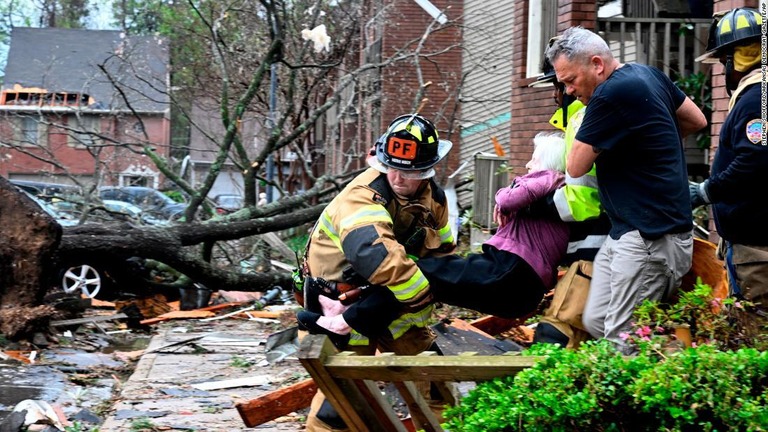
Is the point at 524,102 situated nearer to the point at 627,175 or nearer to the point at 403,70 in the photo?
the point at 627,175

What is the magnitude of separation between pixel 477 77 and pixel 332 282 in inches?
654

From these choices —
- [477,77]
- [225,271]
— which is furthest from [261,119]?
[225,271]

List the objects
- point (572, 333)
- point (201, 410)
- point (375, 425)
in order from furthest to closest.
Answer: point (201, 410)
point (572, 333)
point (375, 425)

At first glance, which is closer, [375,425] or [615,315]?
[375,425]

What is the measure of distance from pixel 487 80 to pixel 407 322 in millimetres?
15896

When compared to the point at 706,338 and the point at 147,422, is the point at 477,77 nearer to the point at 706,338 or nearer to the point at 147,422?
the point at 147,422

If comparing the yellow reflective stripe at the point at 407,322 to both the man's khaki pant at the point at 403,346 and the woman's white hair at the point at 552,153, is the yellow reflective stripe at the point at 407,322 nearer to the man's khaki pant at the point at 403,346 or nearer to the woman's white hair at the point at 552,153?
the man's khaki pant at the point at 403,346

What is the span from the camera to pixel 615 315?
4211mm

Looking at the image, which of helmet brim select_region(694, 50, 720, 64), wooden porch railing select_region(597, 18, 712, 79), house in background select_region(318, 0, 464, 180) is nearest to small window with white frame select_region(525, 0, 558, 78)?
wooden porch railing select_region(597, 18, 712, 79)

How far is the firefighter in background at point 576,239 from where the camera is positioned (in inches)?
176

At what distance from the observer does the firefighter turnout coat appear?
4312 mm

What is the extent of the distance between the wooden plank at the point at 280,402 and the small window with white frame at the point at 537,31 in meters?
8.36

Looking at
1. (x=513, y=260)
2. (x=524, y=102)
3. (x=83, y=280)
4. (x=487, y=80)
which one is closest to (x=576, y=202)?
→ (x=513, y=260)

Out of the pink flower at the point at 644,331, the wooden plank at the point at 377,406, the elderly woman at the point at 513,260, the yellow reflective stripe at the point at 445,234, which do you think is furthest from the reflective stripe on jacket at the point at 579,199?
the wooden plank at the point at 377,406
